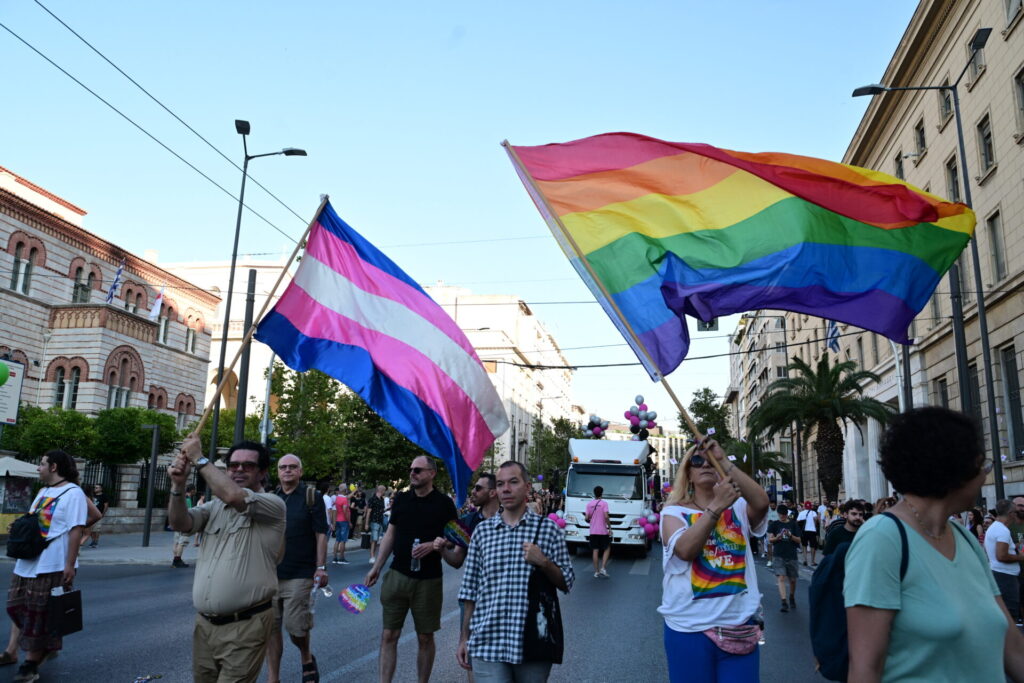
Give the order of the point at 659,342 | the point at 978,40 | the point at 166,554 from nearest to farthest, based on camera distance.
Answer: the point at 659,342, the point at 978,40, the point at 166,554

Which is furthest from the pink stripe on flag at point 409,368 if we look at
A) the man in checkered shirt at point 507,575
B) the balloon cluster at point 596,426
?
the balloon cluster at point 596,426

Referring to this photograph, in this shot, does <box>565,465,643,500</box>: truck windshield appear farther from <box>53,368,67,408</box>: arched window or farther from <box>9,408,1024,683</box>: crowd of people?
<box>53,368,67,408</box>: arched window

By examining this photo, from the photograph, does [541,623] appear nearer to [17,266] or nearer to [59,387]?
[17,266]

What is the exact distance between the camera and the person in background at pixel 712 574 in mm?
4109

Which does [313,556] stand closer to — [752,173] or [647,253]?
[647,253]

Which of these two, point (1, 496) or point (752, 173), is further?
point (1, 496)

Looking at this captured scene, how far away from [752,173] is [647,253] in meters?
1.00

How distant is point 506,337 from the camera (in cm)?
9088

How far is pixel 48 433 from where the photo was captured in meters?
30.9

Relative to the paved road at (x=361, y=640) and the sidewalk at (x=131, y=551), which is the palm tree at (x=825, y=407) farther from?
the paved road at (x=361, y=640)

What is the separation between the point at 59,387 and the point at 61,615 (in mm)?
34934

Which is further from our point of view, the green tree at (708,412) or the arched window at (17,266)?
the green tree at (708,412)

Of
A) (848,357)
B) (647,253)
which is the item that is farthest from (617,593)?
(848,357)

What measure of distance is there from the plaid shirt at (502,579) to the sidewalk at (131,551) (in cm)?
1430
